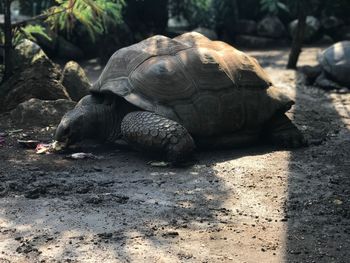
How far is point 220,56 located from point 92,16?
2.32 m

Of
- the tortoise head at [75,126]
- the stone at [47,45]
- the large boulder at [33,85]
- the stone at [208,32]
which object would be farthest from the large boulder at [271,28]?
the tortoise head at [75,126]

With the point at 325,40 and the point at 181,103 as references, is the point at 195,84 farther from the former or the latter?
the point at 325,40

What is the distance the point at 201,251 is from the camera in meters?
2.76

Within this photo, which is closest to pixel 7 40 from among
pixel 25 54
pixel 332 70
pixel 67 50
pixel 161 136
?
pixel 25 54

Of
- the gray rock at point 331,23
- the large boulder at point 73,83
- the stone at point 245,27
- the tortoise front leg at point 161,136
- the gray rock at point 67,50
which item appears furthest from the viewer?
the stone at point 245,27

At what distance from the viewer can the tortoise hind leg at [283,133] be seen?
4898 millimetres

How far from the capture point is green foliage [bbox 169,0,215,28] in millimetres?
14539

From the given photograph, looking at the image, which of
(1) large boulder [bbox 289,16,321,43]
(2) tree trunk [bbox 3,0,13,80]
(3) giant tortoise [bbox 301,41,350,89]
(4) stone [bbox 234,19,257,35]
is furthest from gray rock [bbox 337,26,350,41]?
(2) tree trunk [bbox 3,0,13,80]

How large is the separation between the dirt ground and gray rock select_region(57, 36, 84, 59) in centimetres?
672

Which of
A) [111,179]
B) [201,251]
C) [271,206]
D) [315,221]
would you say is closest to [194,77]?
[111,179]

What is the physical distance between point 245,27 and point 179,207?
1205 centimetres

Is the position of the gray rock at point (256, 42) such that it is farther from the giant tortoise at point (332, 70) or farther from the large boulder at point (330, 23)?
the giant tortoise at point (332, 70)

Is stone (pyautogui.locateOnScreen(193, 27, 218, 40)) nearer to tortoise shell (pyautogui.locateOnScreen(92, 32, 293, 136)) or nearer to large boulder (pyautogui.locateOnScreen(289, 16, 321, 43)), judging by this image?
large boulder (pyautogui.locateOnScreen(289, 16, 321, 43))

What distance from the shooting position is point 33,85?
19.6 ft
